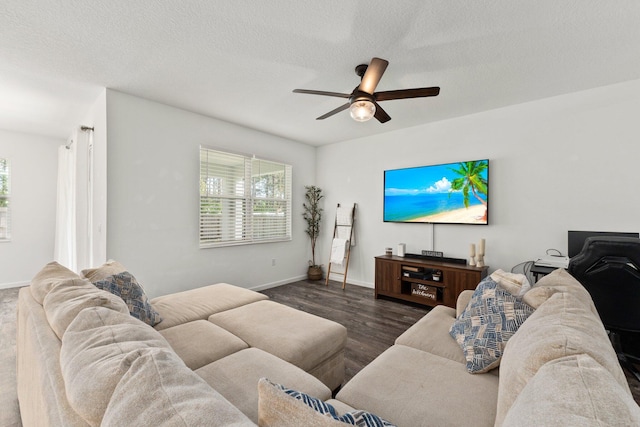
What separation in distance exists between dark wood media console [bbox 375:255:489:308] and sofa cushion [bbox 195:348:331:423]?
2750 millimetres

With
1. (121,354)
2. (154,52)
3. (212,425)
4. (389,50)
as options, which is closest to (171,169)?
(154,52)

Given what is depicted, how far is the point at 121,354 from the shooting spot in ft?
2.70

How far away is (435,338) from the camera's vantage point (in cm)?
181

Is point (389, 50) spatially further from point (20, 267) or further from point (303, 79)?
point (20, 267)

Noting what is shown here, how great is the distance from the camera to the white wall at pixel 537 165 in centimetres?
297

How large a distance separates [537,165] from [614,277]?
1.81 meters

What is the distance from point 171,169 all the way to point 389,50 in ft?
9.46

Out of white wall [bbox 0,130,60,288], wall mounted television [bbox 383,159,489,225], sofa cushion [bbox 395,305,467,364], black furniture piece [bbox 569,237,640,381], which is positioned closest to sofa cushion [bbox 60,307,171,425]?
sofa cushion [bbox 395,305,467,364]

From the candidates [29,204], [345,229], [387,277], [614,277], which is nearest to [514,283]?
[614,277]

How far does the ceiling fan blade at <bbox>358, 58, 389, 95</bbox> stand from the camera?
2.16 meters

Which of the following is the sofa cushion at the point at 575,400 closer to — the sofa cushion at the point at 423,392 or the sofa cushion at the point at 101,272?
the sofa cushion at the point at 423,392

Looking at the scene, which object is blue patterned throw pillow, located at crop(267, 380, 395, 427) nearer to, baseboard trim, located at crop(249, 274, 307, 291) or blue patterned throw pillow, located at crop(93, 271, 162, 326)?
blue patterned throw pillow, located at crop(93, 271, 162, 326)

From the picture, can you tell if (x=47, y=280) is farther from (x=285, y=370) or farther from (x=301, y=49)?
(x=301, y=49)

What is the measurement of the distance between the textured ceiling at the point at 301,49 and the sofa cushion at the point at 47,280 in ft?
5.70
